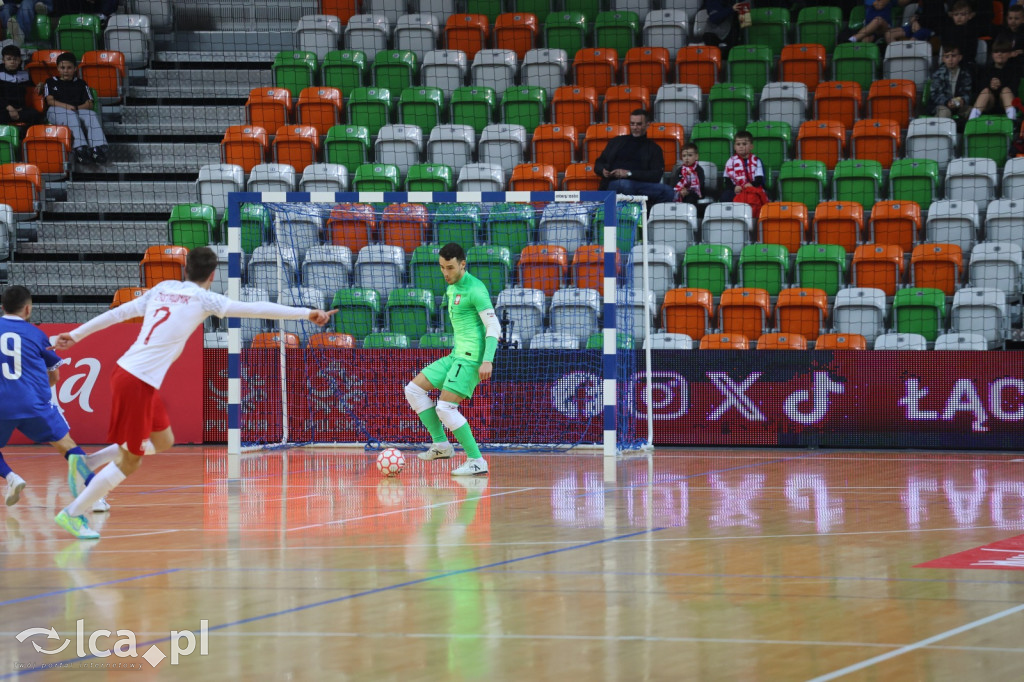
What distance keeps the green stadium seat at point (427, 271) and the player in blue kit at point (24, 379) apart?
6272 mm

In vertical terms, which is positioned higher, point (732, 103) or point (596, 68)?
point (596, 68)

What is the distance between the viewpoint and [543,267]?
15641 mm

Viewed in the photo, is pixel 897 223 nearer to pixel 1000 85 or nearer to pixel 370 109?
pixel 1000 85

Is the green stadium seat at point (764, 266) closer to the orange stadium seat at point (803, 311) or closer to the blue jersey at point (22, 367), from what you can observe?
the orange stadium seat at point (803, 311)

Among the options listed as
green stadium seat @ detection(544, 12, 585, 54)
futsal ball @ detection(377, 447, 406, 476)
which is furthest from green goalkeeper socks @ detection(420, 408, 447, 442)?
green stadium seat @ detection(544, 12, 585, 54)

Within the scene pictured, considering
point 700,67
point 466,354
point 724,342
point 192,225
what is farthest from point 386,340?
point 700,67

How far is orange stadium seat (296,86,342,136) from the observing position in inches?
750

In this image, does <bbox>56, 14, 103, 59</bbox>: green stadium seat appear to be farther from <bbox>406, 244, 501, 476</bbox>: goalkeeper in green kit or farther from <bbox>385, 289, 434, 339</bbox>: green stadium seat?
<bbox>406, 244, 501, 476</bbox>: goalkeeper in green kit

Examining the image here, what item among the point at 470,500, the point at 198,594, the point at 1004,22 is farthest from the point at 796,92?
the point at 198,594

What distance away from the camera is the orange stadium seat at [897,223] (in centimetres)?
1606

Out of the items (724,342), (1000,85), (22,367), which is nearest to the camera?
(22,367)

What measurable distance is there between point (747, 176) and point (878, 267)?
87.8 inches

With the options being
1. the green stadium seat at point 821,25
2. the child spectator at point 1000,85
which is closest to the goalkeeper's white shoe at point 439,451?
the child spectator at point 1000,85

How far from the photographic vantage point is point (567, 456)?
13930 mm
